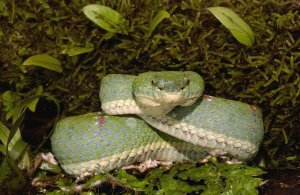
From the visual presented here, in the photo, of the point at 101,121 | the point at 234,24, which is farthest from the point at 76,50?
the point at 234,24

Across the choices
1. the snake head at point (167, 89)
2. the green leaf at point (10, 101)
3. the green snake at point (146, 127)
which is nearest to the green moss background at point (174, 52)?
the green leaf at point (10, 101)

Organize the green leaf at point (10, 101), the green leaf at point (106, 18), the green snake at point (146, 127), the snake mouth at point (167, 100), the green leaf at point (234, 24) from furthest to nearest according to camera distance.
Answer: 1. the green leaf at point (10, 101)
2. the green leaf at point (106, 18)
3. the green leaf at point (234, 24)
4. the green snake at point (146, 127)
5. the snake mouth at point (167, 100)

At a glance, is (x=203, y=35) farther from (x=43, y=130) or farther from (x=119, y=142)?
(x=43, y=130)

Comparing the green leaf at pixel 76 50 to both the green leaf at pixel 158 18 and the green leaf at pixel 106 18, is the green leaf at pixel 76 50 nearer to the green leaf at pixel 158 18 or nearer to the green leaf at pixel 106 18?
the green leaf at pixel 106 18

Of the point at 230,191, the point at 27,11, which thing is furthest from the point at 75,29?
the point at 230,191

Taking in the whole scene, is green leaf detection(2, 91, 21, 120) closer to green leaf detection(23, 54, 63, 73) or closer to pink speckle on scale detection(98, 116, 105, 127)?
green leaf detection(23, 54, 63, 73)

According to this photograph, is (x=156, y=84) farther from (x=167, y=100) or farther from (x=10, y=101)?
(x=10, y=101)
